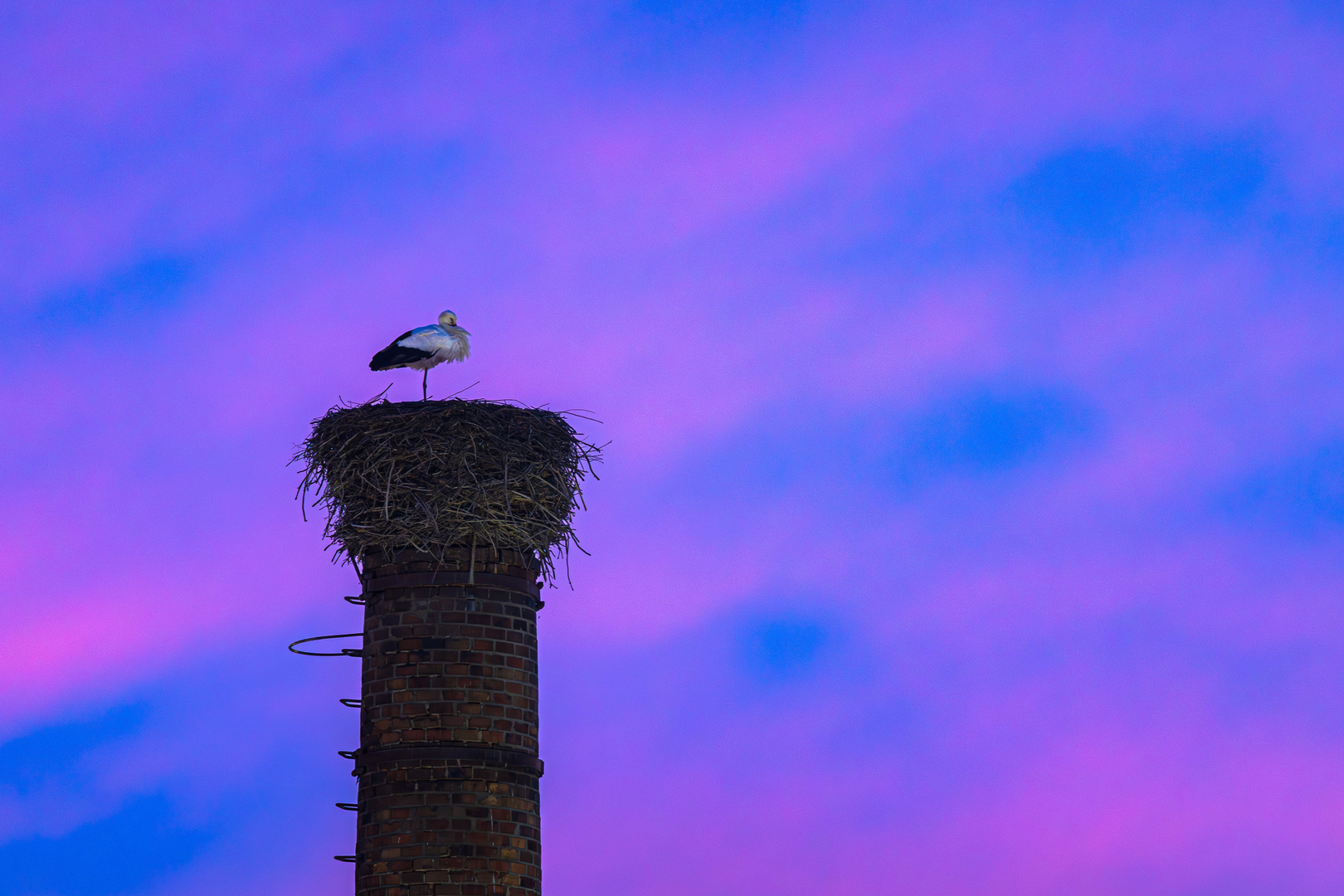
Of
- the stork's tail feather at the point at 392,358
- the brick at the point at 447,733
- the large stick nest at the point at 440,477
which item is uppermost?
the stork's tail feather at the point at 392,358

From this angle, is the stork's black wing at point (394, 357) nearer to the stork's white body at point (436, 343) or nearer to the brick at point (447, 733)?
the stork's white body at point (436, 343)

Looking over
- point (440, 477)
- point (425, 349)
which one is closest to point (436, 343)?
point (425, 349)

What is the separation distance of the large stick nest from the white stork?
4.96ft

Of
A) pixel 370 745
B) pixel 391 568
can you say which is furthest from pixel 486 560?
pixel 370 745

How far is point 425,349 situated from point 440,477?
8.77 feet

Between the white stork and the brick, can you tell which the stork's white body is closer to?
the white stork

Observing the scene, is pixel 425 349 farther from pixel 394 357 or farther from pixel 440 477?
pixel 440 477

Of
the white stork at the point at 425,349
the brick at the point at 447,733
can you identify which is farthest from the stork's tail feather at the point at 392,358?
the brick at the point at 447,733

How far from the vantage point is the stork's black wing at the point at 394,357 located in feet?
50.6

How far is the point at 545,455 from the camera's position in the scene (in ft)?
45.7

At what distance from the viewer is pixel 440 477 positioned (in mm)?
13398

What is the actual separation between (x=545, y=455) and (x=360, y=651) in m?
2.51

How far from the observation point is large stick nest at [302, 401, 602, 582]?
1333 cm

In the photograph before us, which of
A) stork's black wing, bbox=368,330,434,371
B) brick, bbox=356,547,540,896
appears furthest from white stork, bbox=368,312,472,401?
brick, bbox=356,547,540,896
